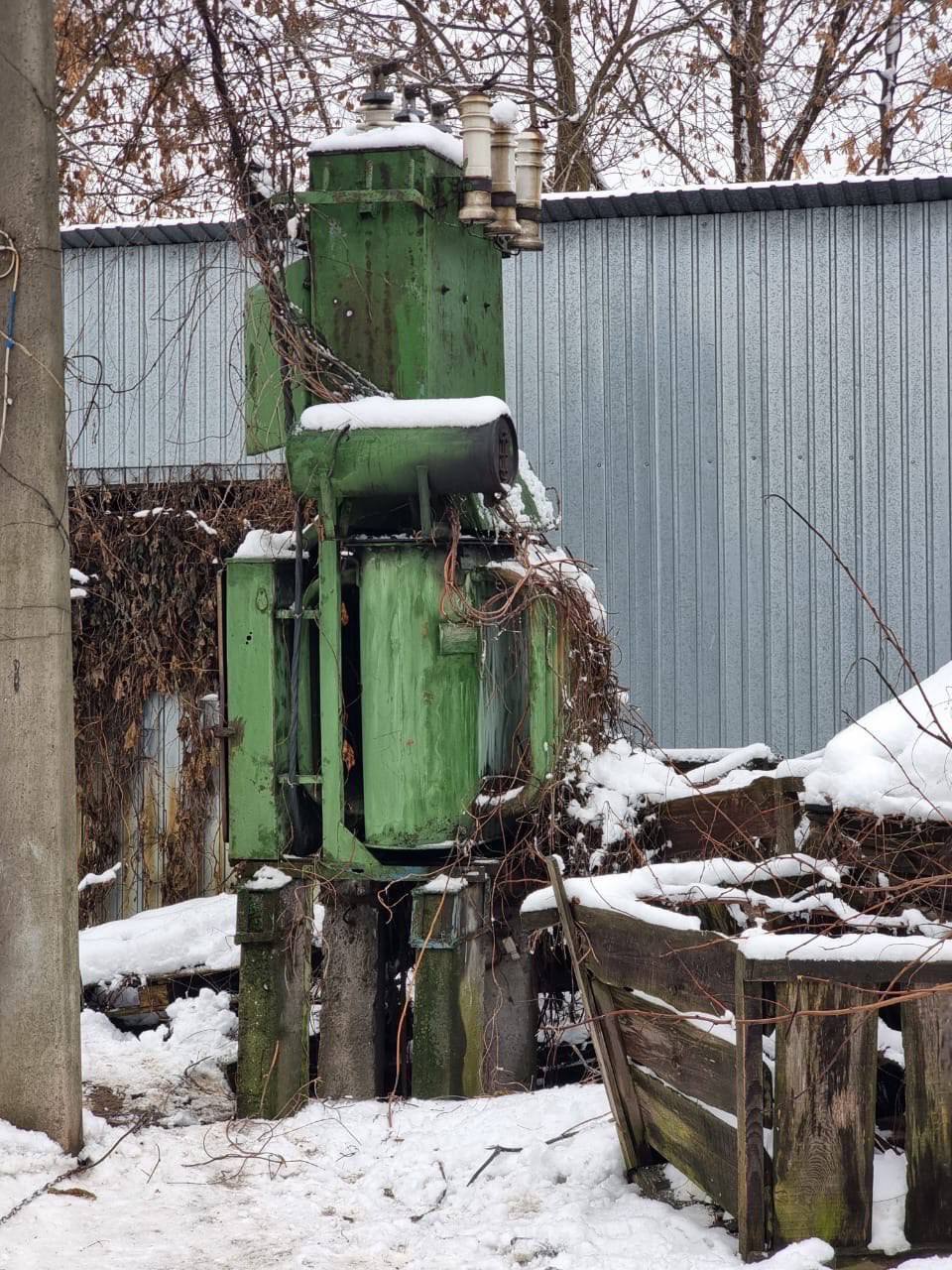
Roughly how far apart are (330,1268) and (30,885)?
60.7 inches

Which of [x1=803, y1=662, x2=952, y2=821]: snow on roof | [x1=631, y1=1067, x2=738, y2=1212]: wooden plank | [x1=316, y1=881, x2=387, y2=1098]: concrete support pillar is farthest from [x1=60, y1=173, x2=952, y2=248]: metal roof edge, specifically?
[x1=631, y1=1067, x2=738, y2=1212]: wooden plank

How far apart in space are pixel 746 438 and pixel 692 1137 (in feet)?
16.3

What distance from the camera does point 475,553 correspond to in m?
5.46

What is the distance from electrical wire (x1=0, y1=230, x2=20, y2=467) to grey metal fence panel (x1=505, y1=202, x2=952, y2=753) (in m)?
4.01

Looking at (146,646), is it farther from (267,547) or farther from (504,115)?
(504,115)

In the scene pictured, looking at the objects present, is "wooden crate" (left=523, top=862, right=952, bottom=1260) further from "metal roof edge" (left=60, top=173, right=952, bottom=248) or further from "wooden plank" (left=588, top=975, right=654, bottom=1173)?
"metal roof edge" (left=60, top=173, right=952, bottom=248)

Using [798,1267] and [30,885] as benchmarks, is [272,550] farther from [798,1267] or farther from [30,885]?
[798,1267]

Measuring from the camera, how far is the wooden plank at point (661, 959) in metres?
3.46

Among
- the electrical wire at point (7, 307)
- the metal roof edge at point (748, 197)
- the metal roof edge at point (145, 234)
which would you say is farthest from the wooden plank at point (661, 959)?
the metal roof edge at point (145, 234)

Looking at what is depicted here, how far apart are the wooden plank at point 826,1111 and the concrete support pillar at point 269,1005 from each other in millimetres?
2357

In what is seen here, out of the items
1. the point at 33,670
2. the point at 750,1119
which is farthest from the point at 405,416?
the point at 750,1119

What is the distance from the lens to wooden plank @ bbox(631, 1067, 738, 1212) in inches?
137

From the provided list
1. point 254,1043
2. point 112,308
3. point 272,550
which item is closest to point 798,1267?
point 254,1043

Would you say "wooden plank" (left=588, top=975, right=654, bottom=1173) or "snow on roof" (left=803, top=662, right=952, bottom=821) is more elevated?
"snow on roof" (left=803, top=662, right=952, bottom=821)
